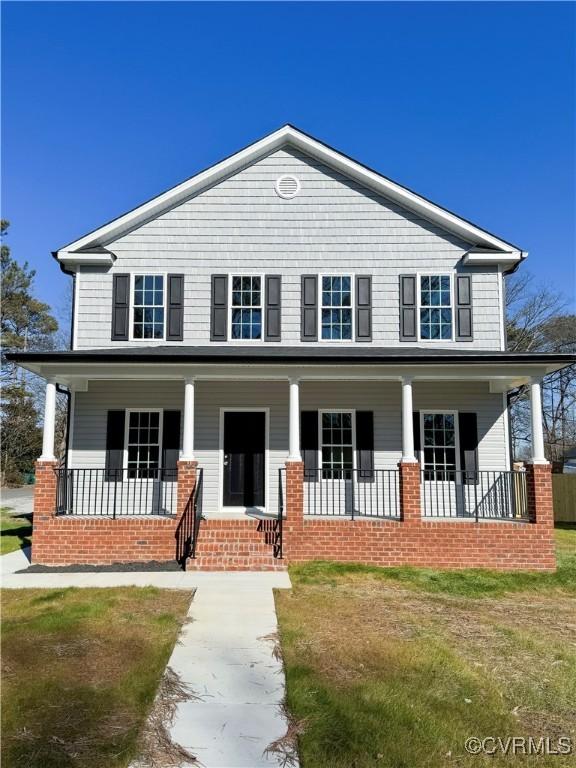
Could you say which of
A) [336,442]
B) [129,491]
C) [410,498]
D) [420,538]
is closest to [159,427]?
[129,491]

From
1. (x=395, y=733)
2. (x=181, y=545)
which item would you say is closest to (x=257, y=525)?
(x=181, y=545)

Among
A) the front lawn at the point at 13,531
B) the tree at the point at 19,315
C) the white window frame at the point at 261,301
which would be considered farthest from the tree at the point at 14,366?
the white window frame at the point at 261,301

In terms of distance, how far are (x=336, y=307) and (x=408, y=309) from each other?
5.38 feet

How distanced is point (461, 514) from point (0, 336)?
30.0 meters

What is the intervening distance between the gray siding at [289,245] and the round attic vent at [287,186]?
5.6 inches

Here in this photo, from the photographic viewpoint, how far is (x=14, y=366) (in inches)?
1225

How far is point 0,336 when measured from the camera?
30906 mm

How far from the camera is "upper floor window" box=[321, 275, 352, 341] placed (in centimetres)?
1145

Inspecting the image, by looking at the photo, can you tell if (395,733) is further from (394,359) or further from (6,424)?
(6,424)

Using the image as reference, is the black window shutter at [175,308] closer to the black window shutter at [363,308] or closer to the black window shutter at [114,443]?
the black window shutter at [114,443]

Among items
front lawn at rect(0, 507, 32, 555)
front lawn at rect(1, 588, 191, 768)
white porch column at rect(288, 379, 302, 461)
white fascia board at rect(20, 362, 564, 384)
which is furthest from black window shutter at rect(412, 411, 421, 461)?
front lawn at rect(0, 507, 32, 555)

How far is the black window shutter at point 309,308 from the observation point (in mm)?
11391

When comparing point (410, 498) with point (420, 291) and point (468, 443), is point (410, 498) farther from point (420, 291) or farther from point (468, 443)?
point (420, 291)

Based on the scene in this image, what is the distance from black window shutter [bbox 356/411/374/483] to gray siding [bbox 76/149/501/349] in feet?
5.90
